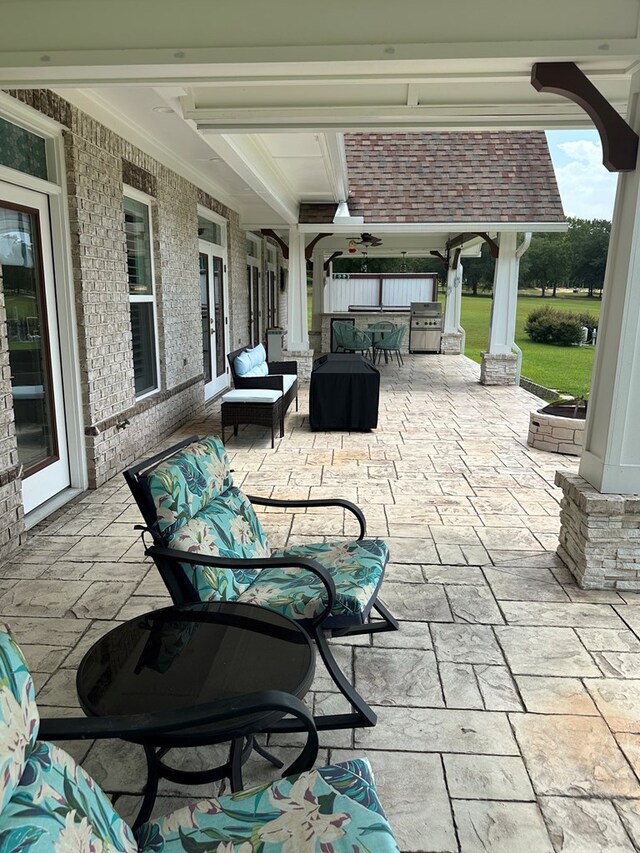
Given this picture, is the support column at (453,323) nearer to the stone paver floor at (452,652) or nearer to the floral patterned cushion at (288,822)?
the stone paver floor at (452,652)

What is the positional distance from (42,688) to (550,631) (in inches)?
88.0

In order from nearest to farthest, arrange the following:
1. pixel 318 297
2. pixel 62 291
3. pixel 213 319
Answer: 1. pixel 62 291
2. pixel 213 319
3. pixel 318 297

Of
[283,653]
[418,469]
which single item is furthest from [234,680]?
[418,469]

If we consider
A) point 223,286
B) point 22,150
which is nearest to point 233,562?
point 22,150

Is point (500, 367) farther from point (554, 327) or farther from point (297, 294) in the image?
point (554, 327)

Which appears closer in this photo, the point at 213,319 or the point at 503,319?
the point at 213,319

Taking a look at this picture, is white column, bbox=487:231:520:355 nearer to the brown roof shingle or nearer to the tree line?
the brown roof shingle

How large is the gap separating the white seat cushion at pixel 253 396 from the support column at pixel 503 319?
210 inches

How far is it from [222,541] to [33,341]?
2.47 meters

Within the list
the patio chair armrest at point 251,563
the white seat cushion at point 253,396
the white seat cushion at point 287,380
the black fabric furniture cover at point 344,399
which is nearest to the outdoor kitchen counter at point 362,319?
the white seat cushion at point 287,380

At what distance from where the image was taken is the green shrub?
1975 centimetres

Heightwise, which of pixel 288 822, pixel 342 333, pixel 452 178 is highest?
pixel 452 178

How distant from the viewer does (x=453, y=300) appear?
15703mm

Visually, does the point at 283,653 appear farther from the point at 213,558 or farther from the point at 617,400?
the point at 617,400
